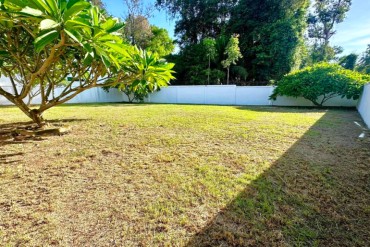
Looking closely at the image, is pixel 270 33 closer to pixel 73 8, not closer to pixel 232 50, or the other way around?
pixel 232 50

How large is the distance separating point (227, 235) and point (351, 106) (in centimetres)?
1230

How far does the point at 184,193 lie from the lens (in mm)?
1903

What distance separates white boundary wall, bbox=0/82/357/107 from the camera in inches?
450

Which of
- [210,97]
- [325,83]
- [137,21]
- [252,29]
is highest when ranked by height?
[137,21]

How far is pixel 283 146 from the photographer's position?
3.25m

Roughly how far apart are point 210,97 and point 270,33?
6.33 m

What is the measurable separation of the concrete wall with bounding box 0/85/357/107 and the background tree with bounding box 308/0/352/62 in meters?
13.1

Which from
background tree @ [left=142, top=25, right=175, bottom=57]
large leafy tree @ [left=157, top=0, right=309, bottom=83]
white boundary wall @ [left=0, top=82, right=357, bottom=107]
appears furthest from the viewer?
background tree @ [left=142, top=25, right=175, bottom=57]

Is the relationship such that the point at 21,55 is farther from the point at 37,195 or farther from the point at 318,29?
the point at 318,29

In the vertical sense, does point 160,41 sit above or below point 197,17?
below

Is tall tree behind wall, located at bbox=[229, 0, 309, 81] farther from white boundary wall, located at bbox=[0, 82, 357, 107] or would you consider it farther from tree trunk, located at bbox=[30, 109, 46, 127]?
tree trunk, located at bbox=[30, 109, 46, 127]

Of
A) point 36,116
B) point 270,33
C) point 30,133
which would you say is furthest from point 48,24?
point 270,33

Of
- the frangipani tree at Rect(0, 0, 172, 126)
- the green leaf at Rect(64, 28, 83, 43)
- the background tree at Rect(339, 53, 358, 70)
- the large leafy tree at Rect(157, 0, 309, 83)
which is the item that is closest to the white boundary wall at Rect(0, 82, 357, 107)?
the large leafy tree at Rect(157, 0, 309, 83)

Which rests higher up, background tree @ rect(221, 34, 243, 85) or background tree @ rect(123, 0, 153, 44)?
background tree @ rect(123, 0, 153, 44)
